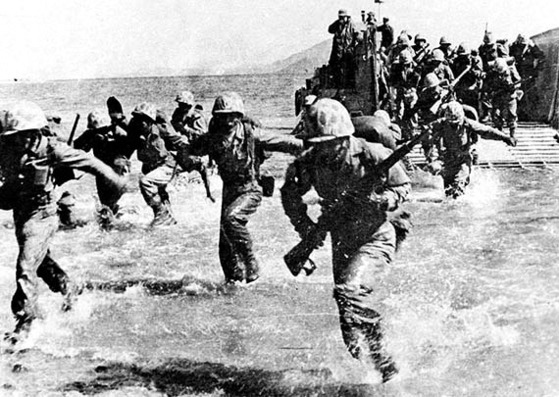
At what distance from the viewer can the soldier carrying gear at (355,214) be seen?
16.3 feet

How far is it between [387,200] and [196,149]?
3.22m

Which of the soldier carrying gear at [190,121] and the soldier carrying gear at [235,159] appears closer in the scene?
the soldier carrying gear at [235,159]

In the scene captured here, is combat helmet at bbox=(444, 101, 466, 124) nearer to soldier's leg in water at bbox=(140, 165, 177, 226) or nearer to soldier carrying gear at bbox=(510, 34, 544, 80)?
soldier's leg in water at bbox=(140, 165, 177, 226)

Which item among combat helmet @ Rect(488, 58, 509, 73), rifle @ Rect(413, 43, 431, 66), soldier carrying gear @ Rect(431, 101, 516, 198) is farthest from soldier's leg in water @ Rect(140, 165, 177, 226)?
rifle @ Rect(413, 43, 431, 66)

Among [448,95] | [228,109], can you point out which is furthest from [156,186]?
[448,95]

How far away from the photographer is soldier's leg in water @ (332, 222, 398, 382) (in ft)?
16.2

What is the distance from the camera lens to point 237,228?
25.0 feet

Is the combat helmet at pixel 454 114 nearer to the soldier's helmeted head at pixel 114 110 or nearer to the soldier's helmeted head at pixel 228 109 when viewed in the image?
the soldier's helmeted head at pixel 114 110

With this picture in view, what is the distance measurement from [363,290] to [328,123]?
1.14 meters

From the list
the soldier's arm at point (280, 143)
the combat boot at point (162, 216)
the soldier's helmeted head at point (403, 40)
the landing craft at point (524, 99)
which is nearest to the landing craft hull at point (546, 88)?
the landing craft at point (524, 99)

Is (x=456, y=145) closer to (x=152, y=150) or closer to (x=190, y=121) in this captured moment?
(x=190, y=121)

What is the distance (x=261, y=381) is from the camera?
5414 millimetres

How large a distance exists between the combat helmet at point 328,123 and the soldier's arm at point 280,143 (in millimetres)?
2002

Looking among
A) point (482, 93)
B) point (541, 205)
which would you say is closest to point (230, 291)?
point (541, 205)
